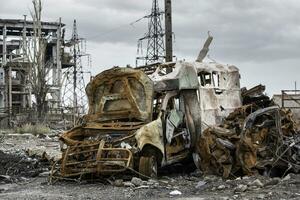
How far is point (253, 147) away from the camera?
12453 millimetres

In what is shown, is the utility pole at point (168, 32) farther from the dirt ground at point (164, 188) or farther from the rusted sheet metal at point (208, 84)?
the dirt ground at point (164, 188)

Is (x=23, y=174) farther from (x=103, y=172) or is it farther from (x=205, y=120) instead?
(x=205, y=120)

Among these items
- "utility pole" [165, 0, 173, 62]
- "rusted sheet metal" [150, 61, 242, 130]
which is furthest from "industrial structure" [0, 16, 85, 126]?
"rusted sheet metal" [150, 61, 242, 130]

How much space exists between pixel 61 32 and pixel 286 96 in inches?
1893

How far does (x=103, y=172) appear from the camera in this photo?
12.4 m

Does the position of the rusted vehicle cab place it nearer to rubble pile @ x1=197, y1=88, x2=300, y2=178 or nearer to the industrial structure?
rubble pile @ x1=197, y1=88, x2=300, y2=178

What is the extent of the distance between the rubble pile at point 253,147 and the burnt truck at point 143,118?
0.75 meters

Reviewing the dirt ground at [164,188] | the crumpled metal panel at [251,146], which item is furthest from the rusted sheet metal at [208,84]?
the dirt ground at [164,188]

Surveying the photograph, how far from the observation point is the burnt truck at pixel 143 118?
12516 mm

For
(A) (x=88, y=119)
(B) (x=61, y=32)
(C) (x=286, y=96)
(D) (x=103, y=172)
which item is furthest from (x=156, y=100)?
(B) (x=61, y=32)

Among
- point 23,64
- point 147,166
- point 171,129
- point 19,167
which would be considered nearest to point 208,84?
point 171,129

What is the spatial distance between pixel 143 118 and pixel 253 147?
105 inches

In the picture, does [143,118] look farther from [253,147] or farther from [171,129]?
[253,147]

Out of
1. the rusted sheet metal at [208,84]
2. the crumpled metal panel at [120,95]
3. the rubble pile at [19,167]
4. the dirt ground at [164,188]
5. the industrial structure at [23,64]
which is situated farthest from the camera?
the industrial structure at [23,64]
